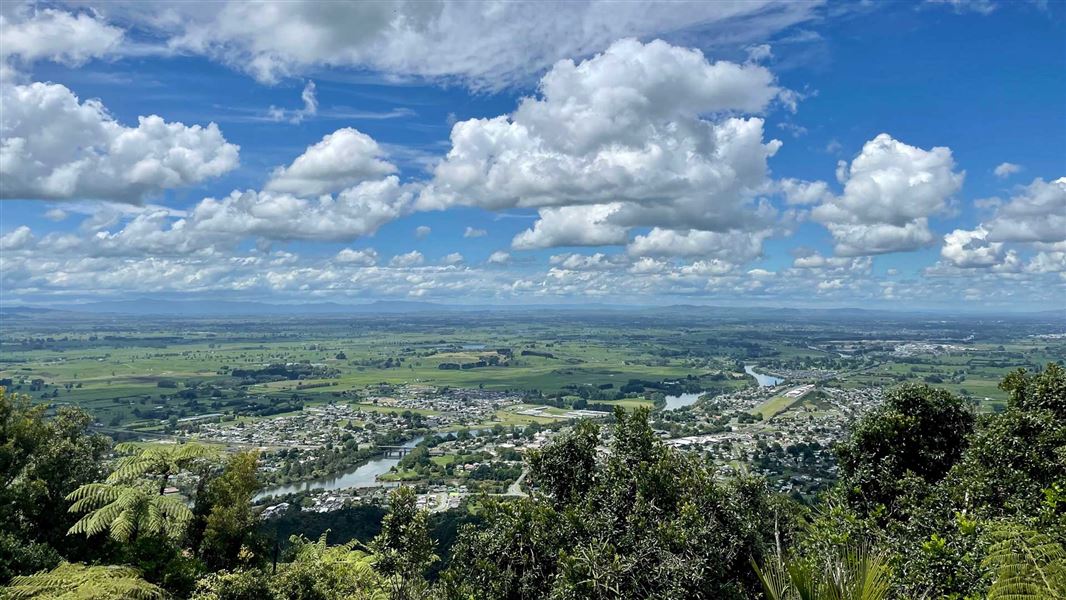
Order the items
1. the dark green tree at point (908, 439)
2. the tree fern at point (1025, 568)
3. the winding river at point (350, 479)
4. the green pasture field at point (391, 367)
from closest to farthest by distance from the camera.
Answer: the tree fern at point (1025, 568) → the dark green tree at point (908, 439) → the winding river at point (350, 479) → the green pasture field at point (391, 367)

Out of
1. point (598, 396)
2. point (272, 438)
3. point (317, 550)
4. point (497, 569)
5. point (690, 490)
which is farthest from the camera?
point (598, 396)

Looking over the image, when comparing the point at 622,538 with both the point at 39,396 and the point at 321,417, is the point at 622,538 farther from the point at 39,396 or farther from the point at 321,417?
the point at 39,396

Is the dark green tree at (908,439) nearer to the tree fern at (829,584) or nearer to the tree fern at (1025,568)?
the tree fern at (1025,568)

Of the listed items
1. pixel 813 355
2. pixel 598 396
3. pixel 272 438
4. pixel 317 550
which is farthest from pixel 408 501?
pixel 813 355

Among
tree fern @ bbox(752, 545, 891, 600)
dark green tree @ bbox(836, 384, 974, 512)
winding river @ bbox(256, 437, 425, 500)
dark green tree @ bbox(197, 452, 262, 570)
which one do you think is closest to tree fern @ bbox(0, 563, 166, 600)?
dark green tree @ bbox(197, 452, 262, 570)

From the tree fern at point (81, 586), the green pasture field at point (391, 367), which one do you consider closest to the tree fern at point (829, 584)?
the tree fern at point (81, 586)

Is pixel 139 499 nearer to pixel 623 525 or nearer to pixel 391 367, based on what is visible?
pixel 623 525

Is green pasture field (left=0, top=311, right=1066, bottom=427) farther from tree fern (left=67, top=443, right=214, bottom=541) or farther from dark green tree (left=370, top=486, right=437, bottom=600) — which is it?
dark green tree (left=370, top=486, right=437, bottom=600)

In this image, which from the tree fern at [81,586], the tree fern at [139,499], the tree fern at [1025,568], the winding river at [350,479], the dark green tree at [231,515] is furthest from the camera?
the winding river at [350,479]
